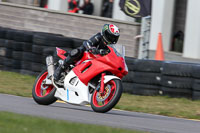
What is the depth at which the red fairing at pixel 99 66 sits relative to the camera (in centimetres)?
794

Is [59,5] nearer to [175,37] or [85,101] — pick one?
[175,37]

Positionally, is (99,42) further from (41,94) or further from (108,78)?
(41,94)

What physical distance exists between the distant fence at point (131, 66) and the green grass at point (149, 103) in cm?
26

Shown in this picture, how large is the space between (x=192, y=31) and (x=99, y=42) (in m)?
8.08

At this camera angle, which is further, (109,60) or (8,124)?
(109,60)

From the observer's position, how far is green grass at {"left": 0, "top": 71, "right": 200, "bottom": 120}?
977cm

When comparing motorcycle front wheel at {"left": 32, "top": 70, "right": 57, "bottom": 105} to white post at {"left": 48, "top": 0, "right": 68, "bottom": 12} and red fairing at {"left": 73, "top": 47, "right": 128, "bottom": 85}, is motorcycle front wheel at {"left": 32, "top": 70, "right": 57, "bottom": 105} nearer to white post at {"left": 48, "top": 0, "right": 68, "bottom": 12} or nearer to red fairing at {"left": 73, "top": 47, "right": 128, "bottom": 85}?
red fairing at {"left": 73, "top": 47, "right": 128, "bottom": 85}

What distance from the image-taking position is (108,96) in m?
7.72

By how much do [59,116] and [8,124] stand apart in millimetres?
1436

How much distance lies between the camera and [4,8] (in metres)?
20.6

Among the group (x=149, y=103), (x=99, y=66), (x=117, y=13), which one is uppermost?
(x=117, y=13)

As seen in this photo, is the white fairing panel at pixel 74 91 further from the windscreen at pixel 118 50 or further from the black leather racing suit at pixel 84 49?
the windscreen at pixel 118 50

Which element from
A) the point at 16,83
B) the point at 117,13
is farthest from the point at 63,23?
the point at 16,83

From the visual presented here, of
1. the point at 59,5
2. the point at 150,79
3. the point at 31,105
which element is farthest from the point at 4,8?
the point at 31,105
